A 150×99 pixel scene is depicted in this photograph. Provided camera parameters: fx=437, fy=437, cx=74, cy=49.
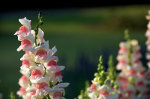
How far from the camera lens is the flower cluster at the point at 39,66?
88.1 inches

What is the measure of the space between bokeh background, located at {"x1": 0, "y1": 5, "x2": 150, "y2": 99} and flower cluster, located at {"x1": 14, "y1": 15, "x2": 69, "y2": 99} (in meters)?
2.45

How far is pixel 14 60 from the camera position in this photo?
25.7ft

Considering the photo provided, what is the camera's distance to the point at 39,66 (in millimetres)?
2234

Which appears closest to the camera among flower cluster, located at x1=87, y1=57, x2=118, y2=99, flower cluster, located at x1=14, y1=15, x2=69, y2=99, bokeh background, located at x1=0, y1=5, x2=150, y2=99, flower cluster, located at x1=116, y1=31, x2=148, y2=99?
flower cluster, located at x1=14, y1=15, x2=69, y2=99

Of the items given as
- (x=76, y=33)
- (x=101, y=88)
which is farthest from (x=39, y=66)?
(x=76, y=33)

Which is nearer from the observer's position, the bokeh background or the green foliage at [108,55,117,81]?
the green foliage at [108,55,117,81]

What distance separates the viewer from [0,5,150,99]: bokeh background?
685 cm

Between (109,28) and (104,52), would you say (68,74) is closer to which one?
(104,52)

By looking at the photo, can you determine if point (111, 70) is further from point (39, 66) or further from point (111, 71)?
point (39, 66)

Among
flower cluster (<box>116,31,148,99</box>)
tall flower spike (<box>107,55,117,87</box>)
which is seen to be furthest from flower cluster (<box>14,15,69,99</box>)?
flower cluster (<box>116,31,148,99</box>)

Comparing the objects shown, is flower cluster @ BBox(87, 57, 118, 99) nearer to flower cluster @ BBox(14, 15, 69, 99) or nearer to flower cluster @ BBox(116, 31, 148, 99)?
flower cluster @ BBox(14, 15, 69, 99)

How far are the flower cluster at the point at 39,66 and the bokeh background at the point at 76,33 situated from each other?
2.45 metres

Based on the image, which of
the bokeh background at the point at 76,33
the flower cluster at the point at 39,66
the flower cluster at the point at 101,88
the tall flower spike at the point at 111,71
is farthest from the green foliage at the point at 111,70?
the bokeh background at the point at 76,33

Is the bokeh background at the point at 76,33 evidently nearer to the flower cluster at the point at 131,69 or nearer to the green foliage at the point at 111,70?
the flower cluster at the point at 131,69
